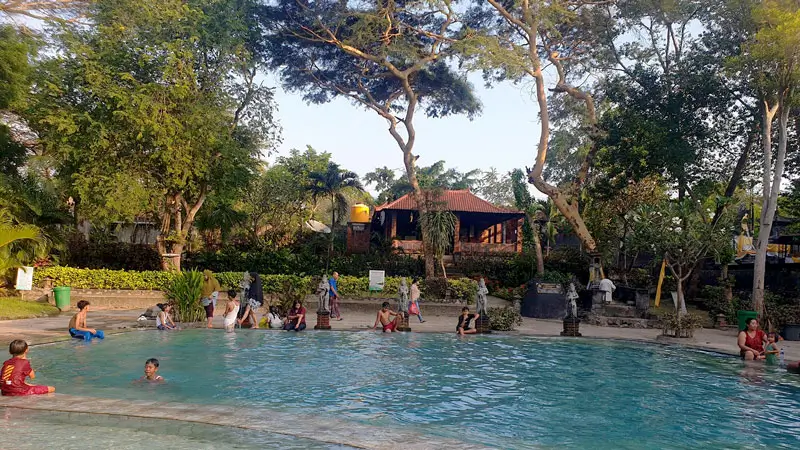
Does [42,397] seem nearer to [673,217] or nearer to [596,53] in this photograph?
[673,217]

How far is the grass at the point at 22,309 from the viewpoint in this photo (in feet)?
58.5

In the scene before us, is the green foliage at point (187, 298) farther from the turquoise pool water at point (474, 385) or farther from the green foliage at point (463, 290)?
the green foliage at point (463, 290)

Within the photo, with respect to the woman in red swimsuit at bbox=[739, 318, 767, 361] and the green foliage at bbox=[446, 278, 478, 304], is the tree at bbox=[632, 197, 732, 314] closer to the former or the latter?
the woman in red swimsuit at bbox=[739, 318, 767, 361]

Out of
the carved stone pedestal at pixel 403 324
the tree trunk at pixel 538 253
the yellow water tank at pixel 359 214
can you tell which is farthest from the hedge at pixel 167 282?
the yellow water tank at pixel 359 214

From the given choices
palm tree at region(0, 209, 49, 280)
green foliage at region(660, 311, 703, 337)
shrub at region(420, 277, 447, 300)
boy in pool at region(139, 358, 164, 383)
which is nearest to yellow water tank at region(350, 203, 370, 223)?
shrub at region(420, 277, 447, 300)

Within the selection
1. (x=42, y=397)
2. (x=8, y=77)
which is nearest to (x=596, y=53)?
(x=8, y=77)

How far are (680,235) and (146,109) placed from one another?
21.0 metres

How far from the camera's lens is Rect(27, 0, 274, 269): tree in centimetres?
2411

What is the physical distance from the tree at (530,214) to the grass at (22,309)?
2103 cm

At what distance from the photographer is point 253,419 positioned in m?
7.40

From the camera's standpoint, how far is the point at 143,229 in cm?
4025

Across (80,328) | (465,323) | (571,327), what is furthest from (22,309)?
(571,327)

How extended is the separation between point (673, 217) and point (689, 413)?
11.3 metres

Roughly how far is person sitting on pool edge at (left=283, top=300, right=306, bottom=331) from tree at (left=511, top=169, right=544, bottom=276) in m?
15.0
